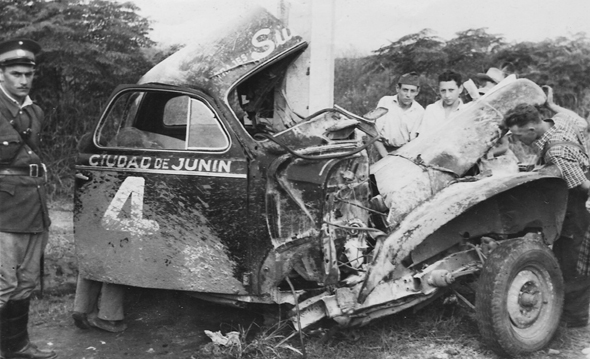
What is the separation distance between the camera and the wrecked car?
14.2ft

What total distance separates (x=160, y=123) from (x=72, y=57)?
137 inches

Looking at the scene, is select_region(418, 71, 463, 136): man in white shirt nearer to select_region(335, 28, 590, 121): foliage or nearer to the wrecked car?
the wrecked car

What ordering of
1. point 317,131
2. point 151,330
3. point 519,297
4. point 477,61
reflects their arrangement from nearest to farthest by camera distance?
point 519,297
point 317,131
point 151,330
point 477,61

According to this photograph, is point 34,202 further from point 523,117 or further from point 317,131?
point 523,117

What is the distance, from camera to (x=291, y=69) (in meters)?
5.20

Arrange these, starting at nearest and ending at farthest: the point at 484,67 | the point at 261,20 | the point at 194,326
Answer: the point at 261,20, the point at 194,326, the point at 484,67

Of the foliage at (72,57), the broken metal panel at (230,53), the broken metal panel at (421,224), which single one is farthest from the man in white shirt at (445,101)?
the foliage at (72,57)

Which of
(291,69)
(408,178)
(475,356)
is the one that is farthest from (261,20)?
(475,356)

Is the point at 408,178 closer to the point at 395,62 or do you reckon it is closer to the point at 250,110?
the point at 250,110

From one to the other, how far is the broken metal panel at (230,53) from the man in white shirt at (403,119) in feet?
5.85

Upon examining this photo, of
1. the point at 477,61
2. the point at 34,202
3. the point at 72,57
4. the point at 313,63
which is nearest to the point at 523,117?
the point at 313,63

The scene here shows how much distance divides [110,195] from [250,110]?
155cm

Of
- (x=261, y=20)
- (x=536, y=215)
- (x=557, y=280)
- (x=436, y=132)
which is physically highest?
(x=261, y=20)

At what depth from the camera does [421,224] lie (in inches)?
173
